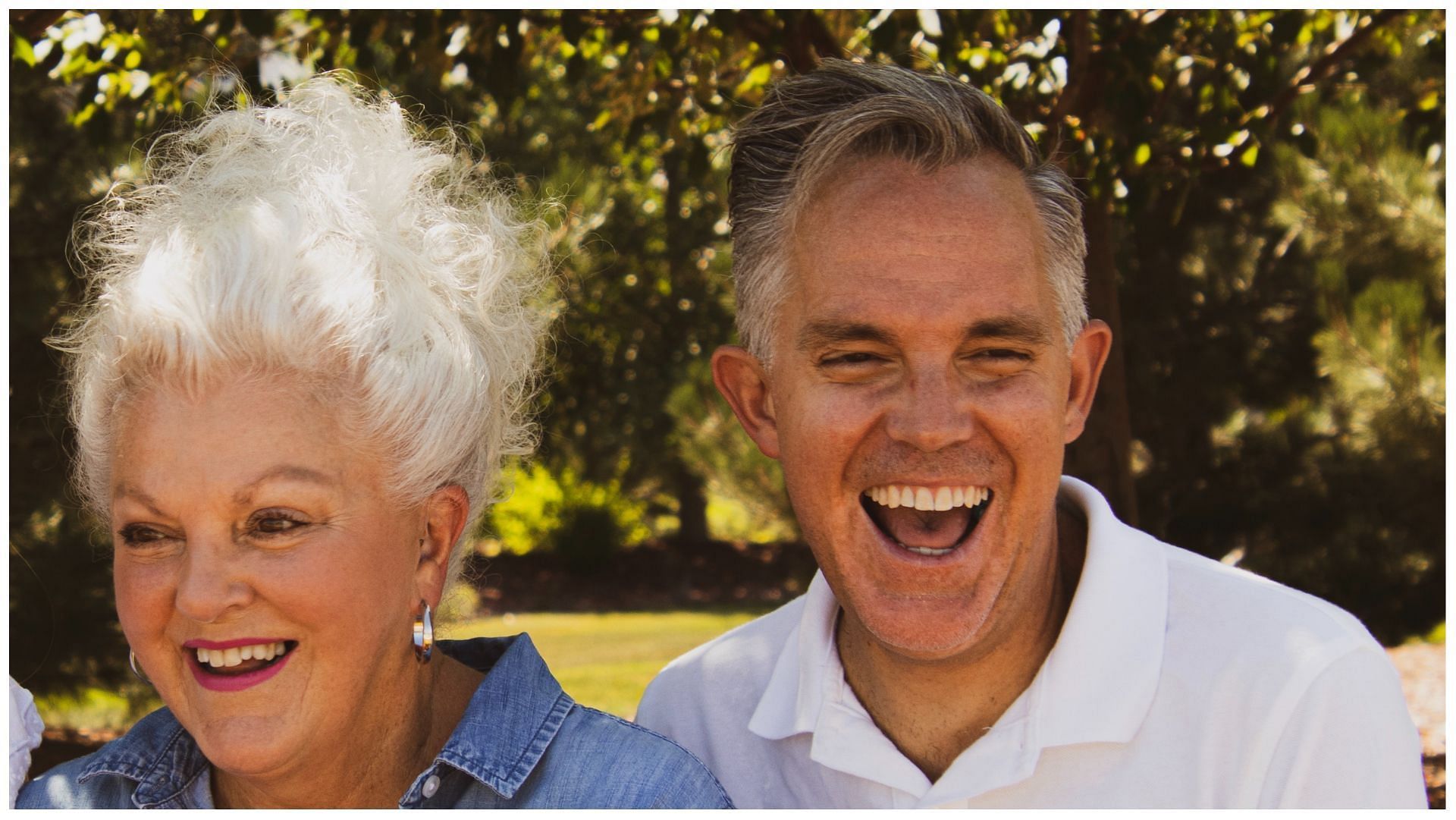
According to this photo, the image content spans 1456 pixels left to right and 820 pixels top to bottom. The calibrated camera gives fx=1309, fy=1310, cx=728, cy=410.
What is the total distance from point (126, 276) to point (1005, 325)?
140 centimetres

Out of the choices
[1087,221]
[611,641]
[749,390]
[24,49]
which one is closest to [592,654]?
[611,641]

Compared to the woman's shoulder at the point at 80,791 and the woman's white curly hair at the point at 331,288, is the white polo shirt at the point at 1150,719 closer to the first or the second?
the woman's white curly hair at the point at 331,288

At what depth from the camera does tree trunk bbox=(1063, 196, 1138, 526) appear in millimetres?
3902

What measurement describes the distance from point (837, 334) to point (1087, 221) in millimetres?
2052

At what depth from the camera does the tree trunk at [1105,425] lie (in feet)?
12.8

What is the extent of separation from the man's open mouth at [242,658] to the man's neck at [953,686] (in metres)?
1.02

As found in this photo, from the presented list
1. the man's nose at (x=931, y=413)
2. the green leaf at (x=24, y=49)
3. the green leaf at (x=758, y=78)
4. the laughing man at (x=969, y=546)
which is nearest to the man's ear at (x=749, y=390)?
the laughing man at (x=969, y=546)

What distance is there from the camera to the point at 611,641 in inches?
428

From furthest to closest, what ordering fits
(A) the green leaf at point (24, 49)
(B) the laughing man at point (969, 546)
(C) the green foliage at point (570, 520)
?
(C) the green foliage at point (570, 520) → (A) the green leaf at point (24, 49) → (B) the laughing man at point (969, 546)

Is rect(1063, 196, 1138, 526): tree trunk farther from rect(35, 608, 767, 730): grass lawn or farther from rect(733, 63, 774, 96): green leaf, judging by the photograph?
rect(35, 608, 767, 730): grass lawn

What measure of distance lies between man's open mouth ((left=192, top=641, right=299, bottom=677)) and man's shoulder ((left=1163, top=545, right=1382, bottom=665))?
144 cm

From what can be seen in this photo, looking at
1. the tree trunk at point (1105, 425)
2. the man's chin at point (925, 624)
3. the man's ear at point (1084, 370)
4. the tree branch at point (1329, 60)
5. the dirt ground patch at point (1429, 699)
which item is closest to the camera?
the man's chin at point (925, 624)

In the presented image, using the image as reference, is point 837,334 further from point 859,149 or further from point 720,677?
point 720,677

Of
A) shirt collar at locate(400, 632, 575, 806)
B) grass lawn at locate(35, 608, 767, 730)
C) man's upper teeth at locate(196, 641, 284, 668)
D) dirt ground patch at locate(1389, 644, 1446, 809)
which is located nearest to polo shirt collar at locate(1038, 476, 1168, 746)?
shirt collar at locate(400, 632, 575, 806)
